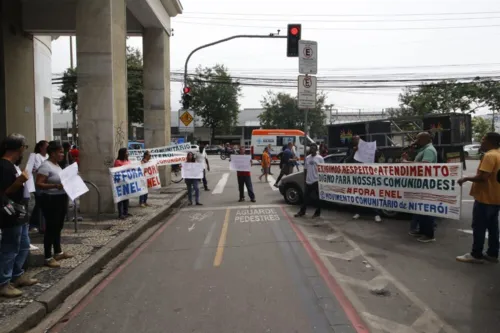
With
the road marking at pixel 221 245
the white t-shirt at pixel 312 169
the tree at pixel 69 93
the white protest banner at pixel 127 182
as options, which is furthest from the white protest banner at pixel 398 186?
the tree at pixel 69 93

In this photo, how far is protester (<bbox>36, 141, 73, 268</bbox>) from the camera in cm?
597

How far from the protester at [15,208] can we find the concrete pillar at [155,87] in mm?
12324

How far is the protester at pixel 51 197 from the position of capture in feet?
19.6

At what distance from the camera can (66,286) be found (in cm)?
534

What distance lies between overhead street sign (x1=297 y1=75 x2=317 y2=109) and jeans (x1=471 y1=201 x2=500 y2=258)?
532 centimetres

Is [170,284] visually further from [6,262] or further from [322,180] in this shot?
[322,180]

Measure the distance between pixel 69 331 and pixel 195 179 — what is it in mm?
8781

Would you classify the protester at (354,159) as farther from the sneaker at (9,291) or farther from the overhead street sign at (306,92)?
the sneaker at (9,291)

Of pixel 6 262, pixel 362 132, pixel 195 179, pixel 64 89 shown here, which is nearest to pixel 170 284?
pixel 6 262

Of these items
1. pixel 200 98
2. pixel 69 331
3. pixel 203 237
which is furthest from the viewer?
pixel 200 98

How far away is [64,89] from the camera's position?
3956 centimetres

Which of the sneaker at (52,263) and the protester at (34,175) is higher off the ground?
the protester at (34,175)

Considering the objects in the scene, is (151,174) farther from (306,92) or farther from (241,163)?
(306,92)

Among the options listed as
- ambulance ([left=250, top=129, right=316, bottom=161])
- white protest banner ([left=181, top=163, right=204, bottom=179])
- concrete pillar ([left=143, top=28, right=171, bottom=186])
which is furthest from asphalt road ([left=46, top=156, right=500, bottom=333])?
ambulance ([left=250, top=129, right=316, bottom=161])
